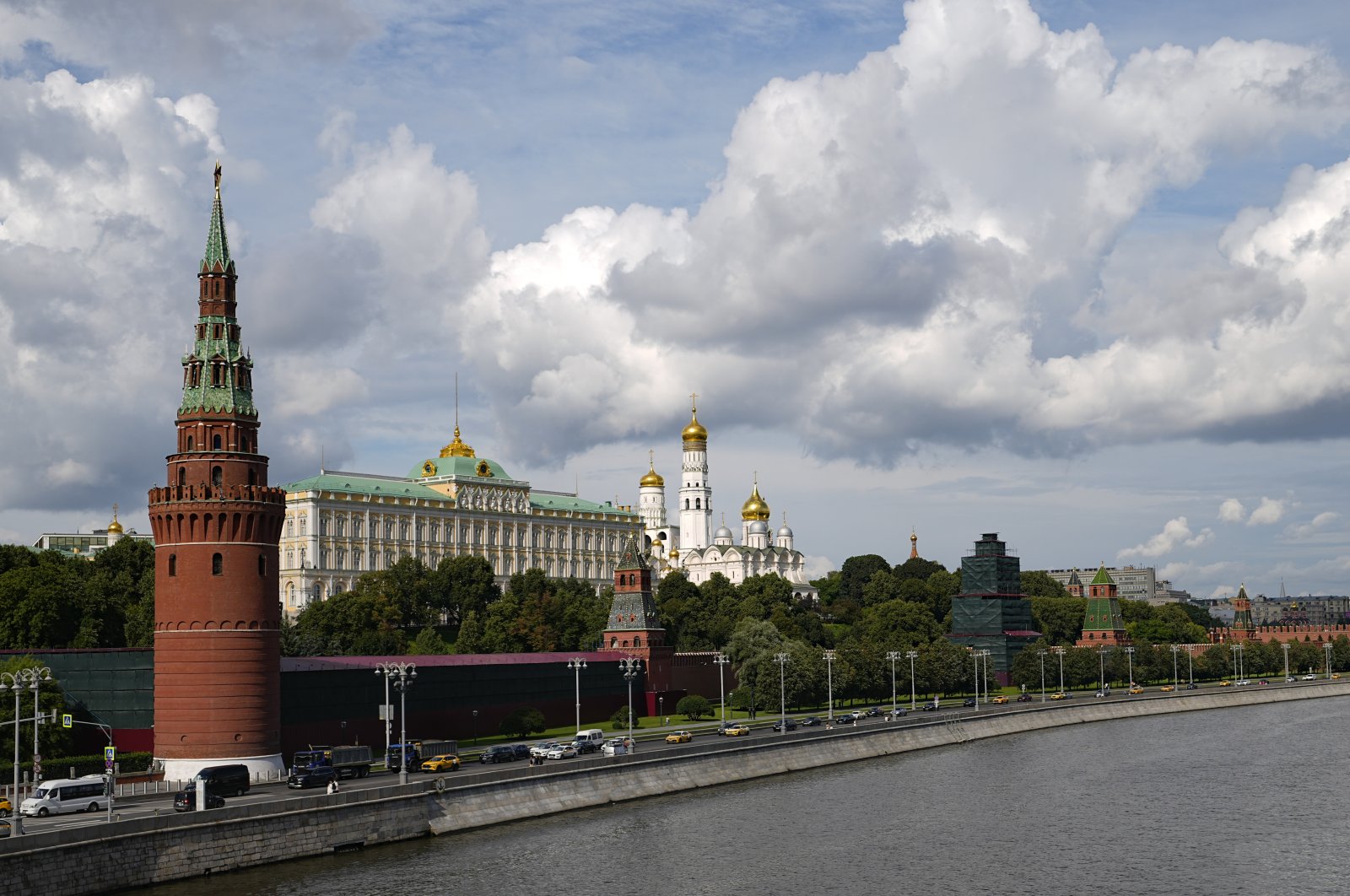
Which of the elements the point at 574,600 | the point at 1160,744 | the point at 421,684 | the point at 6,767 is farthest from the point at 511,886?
the point at 574,600

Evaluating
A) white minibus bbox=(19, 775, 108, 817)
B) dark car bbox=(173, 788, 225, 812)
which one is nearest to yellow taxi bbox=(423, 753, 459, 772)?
dark car bbox=(173, 788, 225, 812)

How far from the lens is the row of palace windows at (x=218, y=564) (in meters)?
80.9

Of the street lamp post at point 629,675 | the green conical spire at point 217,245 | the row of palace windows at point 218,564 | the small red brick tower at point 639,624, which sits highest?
the green conical spire at point 217,245

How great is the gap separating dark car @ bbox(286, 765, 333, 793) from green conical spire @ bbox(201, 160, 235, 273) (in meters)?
27.2

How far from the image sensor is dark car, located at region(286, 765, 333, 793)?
73812 mm

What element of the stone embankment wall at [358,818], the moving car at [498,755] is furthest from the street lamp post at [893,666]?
the moving car at [498,755]

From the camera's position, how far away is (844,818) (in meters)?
75.2

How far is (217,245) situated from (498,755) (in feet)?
102

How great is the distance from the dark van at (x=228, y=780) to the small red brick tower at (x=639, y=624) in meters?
59.7

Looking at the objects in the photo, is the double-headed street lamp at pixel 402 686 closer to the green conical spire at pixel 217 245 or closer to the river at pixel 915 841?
the river at pixel 915 841

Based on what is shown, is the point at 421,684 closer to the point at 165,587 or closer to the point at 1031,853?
the point at 165,587

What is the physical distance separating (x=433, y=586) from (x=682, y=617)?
1018 inches

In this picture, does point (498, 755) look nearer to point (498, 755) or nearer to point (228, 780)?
point (498, 755)

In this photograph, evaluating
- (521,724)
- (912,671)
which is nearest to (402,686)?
(521,724)
